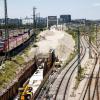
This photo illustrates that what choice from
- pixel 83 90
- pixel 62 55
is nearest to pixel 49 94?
pixel 83 90

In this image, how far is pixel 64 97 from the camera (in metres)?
35.8

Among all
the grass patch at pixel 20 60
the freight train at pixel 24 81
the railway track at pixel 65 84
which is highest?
the grass patch at pixel 20 60

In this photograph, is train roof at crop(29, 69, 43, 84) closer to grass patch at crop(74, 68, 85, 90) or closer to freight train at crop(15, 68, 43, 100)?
freight train at crop(15, 68, 43, 100)

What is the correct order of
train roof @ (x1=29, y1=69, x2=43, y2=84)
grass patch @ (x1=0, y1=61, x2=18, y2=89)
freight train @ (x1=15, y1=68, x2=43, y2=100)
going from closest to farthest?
freight train @ (x1=15, y1=68, x2=43, y2=100)
grass patch @ (x1=0, y1=61, x2=18, y2=89)
train roof @ (x1=29, y1=69, x2=43, y2=84)

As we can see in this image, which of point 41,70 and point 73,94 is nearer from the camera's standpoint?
point 73,94

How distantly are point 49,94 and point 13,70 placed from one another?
425 inches

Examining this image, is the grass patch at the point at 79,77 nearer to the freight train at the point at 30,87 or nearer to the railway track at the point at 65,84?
the railway track at the point at 65,84

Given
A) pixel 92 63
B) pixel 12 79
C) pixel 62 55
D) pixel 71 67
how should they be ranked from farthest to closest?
pixel 62 55 → pixel 92 63 → pixel 71 67 → pixel 12 79

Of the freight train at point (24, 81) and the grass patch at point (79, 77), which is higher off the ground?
the freight train at point (24, 81)

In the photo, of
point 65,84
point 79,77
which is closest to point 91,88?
point 65,84

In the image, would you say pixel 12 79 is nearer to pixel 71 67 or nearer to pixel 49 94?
pixel 49 94

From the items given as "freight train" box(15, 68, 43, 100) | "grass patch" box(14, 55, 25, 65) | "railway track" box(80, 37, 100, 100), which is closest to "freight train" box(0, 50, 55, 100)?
"freight train" box(15, 68, 43, 100)

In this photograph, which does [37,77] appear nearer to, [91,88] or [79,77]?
[91,88]

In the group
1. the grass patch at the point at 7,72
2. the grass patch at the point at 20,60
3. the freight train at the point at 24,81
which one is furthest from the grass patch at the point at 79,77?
the grass patch at the point at 20,60
